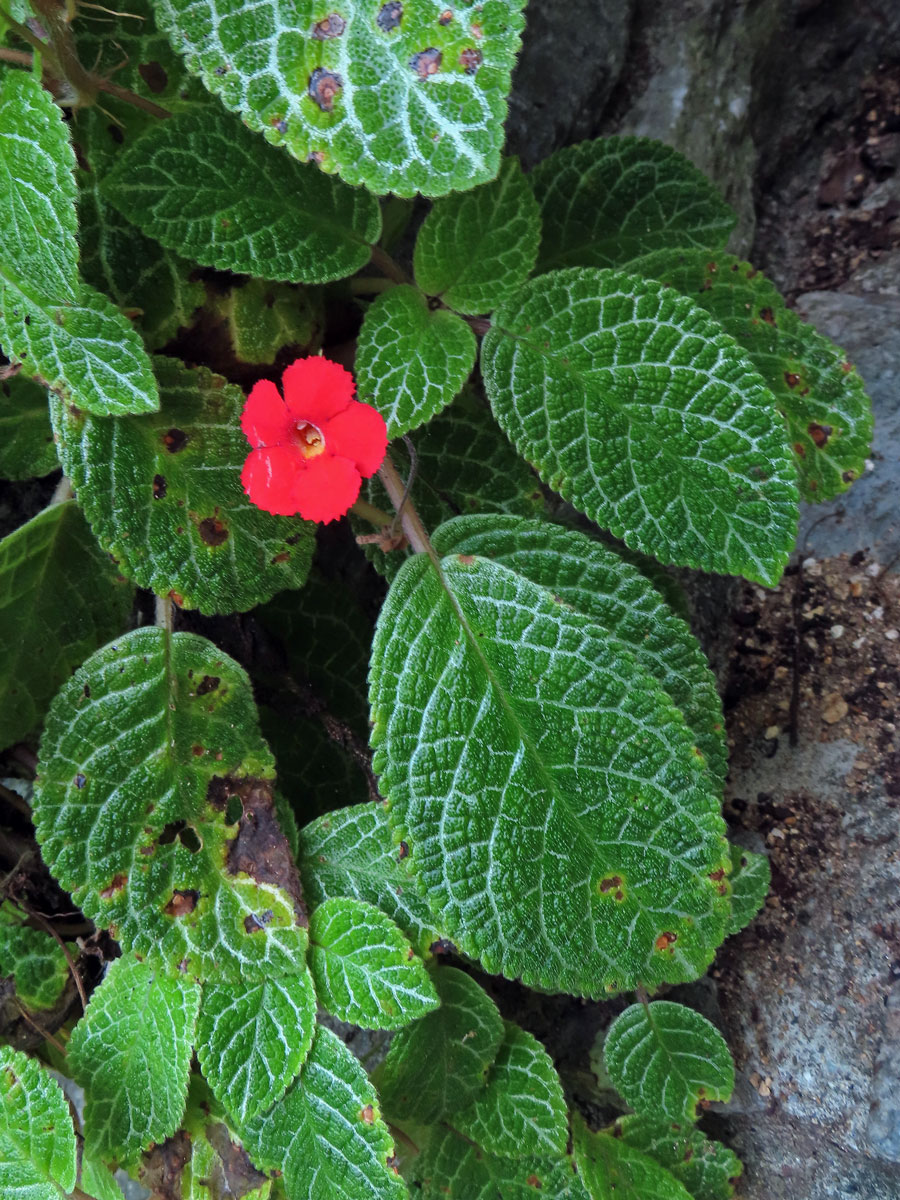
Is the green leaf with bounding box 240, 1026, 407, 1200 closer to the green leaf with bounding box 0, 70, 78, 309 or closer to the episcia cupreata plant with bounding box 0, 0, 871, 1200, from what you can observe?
the episcia cupreata plant with bounding box 0, 0, 871, 1200

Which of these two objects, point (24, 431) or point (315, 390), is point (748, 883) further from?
point (24, 431)

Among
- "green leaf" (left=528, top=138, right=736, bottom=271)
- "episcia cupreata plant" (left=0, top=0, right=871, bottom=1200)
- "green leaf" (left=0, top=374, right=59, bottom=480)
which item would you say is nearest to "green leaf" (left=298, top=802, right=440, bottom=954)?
"episcia cupreata plant" (left=0, top=0, right=871, bottom=1200)

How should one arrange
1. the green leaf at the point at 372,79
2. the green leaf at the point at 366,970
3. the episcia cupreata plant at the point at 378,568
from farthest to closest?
the green leaf at the point at 366,970, the episcia cupreata plant at the point at 378,568, the green leaf at the point at 372,79

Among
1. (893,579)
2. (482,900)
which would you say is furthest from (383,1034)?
(893,579)

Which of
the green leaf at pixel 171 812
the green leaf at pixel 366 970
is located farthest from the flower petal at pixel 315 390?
the green leaf at pixel 366 970

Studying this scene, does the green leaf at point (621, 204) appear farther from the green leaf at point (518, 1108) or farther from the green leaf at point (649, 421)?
the green leaf at point (518, 1108)
